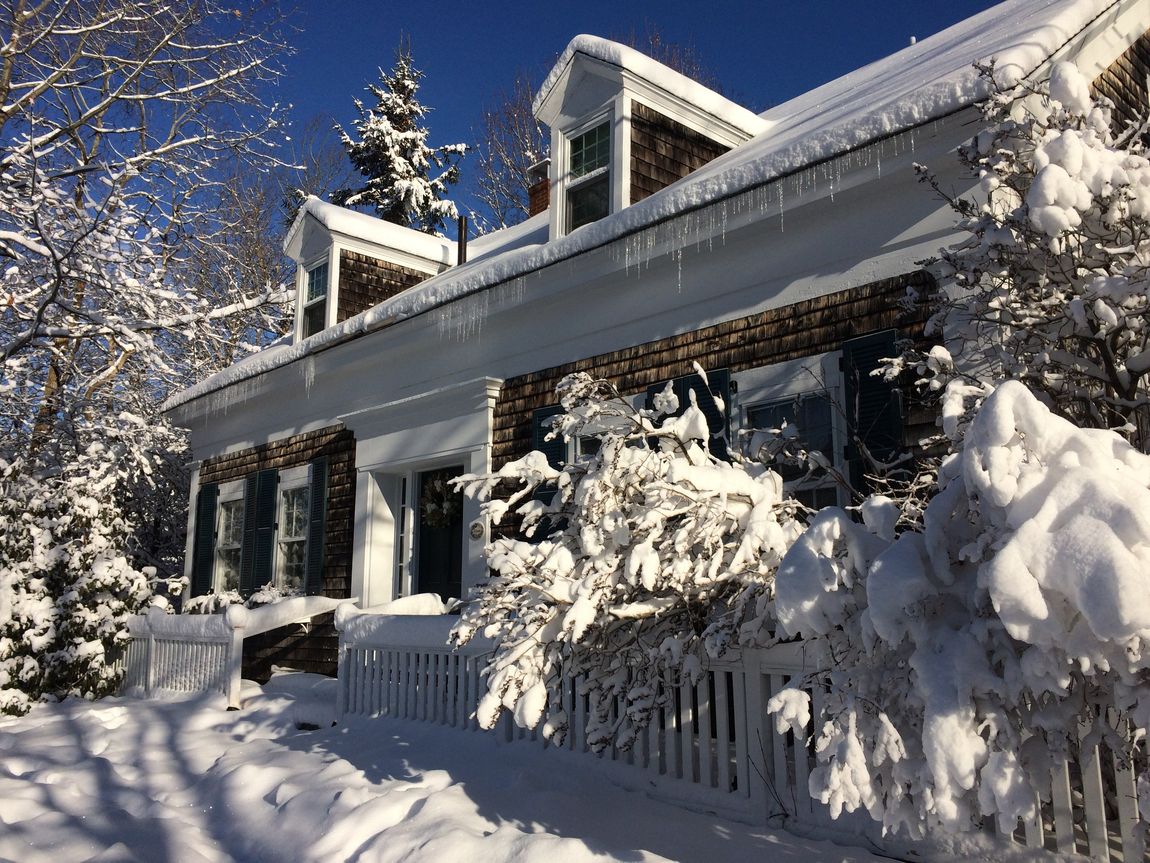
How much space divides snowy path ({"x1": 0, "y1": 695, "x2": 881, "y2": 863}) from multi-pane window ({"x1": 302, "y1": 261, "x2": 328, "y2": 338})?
6.14 metres

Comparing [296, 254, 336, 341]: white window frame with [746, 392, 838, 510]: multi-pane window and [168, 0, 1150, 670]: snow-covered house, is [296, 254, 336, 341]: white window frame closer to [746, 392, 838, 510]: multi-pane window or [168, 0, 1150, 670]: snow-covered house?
[168, 0, 1150, 670]: snow-covered house

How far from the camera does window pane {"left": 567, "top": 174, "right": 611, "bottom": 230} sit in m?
8.27

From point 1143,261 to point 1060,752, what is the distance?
7.83ft

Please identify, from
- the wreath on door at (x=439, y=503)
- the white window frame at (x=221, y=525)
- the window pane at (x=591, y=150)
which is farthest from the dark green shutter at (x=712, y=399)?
the white window frame at (x=221, y=525)

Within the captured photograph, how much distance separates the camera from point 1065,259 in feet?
13.9

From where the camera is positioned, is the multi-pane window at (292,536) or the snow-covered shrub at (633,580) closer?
the snow-covered shrub at (633,580)

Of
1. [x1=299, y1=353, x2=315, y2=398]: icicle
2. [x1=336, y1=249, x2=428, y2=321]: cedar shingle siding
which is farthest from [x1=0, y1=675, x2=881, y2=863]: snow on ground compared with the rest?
[x1=336, y1=249, x2=428, y2=321]: cedar shingle siding

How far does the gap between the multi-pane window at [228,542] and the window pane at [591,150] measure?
6802 millimetres

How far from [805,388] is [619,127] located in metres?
3.20

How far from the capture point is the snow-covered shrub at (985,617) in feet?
7.47

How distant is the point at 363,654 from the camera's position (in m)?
7.37

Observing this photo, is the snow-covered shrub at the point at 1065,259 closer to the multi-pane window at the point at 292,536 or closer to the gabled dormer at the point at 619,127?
the gabled dormer at the point at 619,127

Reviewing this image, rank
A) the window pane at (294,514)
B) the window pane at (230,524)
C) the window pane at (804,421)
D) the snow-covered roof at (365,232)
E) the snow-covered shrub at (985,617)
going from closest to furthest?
1. the snow-covered shrub at (985,617)
2. the window pane at (804,421)
3. the window pane at (294,514)
4. the snow-covered roof at (365,232)
5. the window pane at (230,524)

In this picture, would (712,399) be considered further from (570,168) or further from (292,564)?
(292,564)
